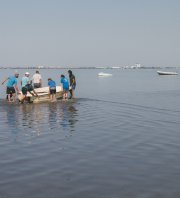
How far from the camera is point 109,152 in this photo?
10172 millimetres

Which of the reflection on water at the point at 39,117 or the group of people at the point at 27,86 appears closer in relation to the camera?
the reflection on water at the point at 39,117

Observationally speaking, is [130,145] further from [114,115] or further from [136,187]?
[114,115]

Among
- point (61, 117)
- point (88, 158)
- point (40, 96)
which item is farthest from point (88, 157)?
point (40, 96)

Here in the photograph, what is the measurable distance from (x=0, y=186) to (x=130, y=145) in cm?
509

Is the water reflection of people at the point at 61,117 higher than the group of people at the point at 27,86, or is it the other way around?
the group of people at the point at 27,86

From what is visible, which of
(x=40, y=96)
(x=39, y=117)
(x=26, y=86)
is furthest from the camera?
A: (x=40, y=96)

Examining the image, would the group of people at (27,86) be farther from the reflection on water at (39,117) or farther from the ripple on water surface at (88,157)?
the ripple on water surface at (88,157)

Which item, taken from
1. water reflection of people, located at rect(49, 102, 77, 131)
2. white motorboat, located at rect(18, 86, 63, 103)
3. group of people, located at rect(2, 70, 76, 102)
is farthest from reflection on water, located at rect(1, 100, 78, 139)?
group of people, located at rect(2, 70, 76, 102)

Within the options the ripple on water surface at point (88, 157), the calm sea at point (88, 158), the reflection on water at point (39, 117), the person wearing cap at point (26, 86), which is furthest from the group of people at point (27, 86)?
the ripple on water surface at point (88, 157)

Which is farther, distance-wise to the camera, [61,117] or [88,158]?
[61,117]

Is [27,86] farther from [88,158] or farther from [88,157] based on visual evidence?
[88,158]

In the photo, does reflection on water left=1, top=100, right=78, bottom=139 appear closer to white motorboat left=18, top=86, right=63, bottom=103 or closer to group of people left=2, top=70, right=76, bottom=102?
white motorboat left=18, top=86, right=63, bottom=103

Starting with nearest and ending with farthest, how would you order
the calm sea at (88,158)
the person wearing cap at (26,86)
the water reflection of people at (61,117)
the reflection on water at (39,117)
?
the calm sea at (88,158) → the reflection on water at (39,117) → the water reflection of people at (61,117) → the person wearing cap at (26,86)

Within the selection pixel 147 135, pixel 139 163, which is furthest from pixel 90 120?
pixel 139 163
